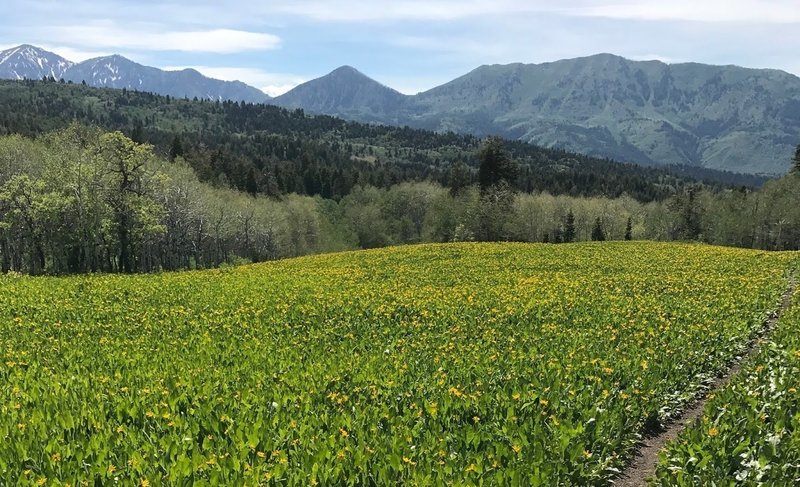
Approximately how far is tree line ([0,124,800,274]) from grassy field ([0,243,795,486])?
100ft

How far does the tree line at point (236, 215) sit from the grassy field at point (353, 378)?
30.5 meters

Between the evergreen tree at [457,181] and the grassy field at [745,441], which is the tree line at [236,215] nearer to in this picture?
the evergreen tree at [457,181]

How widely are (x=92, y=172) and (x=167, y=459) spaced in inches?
1919

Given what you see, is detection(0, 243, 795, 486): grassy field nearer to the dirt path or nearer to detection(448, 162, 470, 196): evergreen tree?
the dirt path

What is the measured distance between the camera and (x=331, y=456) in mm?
6738

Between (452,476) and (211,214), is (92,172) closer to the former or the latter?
(211,214)

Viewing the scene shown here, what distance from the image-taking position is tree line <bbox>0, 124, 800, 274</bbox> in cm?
4919

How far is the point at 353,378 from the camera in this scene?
1009cm

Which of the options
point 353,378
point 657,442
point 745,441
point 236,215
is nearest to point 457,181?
point 236,215

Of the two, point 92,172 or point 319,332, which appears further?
point 92,172

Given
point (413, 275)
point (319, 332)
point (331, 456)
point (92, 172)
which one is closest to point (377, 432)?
point (331, 456)

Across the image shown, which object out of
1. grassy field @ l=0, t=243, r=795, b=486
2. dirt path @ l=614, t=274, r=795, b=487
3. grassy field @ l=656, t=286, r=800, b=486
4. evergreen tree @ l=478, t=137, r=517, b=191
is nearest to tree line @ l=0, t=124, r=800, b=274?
evergreen tree @ l=478, t=137, r=517, b=191

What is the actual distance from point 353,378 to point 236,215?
3185 inches

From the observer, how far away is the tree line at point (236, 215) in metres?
49.2
